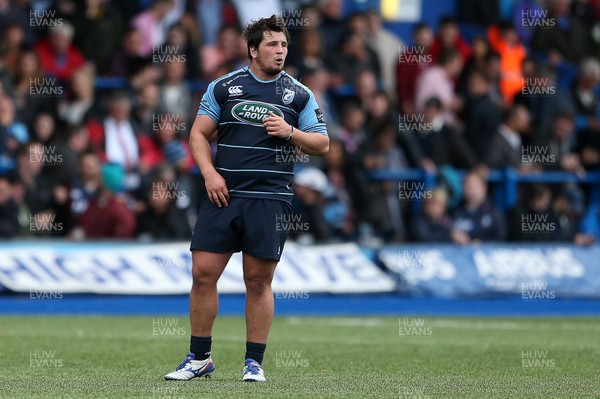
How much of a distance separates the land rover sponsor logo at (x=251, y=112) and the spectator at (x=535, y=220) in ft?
33.7

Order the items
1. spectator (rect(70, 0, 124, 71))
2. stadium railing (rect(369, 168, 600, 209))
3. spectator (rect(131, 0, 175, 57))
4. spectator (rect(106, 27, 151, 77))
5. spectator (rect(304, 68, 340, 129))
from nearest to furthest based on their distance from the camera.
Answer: spectator (rect(106, 27, 151, 77)), spectator (rect(304, 68, 340, 129)), stadium railing (rect(369, 168, 600, 209)), spectator (rect(70, 0, 124, 71)), spectator (rect(131, 0, 175, 57))

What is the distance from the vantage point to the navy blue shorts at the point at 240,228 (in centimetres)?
838

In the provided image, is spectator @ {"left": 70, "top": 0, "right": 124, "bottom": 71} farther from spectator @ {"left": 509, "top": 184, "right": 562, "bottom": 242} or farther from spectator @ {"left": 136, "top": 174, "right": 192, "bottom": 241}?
spectator @ {"left": 509, "top": 184, "right": 562, "bottom": 242}

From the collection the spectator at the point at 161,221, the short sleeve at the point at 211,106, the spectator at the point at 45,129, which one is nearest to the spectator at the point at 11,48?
the spectator at the point at 45,129

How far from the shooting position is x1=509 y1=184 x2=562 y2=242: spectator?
59.5 ft

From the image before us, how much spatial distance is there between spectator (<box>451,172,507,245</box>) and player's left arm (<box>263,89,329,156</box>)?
9437 millimetres

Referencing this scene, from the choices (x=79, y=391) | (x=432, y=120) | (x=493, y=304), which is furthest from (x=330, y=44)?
(x=79, y=391)

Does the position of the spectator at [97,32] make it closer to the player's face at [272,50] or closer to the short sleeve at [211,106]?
the short sleeve at [211,106]

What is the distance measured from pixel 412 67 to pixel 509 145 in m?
1.87

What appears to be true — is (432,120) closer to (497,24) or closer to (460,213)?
(460,213)

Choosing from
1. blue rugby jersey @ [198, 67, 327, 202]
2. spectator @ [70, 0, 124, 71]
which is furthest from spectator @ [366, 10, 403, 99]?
blue rugby jersey @ [198, 67, 327, 202]

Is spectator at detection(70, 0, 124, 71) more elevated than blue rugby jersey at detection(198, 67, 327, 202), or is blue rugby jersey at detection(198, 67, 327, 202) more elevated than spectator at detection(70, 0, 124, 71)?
spectator at detection(70, 0, 124, 71)

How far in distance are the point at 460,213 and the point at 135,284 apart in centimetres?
466

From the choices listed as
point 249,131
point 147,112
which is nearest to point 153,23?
point 147,112
